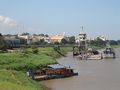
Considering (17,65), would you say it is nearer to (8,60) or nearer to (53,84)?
(8,60)

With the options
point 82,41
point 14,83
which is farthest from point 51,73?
point 82,41

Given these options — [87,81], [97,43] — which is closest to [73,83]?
[87,81]

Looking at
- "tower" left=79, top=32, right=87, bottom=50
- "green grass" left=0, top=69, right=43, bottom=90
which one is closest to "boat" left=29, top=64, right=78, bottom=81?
"green grass" left=0, top=69, right=43, bottom=90

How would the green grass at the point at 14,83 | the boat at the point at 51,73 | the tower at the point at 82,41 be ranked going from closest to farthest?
the green grass at the point at 14,83
the boat at the point at 51,73
the tower at the point at 82,41

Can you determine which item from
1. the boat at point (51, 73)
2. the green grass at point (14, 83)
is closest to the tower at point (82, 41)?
the boat at point (51, 73)

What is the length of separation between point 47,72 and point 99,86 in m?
8.32

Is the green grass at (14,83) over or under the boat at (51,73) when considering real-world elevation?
over

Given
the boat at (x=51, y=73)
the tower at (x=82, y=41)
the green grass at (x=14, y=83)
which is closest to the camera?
the green grass at (x=14, y=83)

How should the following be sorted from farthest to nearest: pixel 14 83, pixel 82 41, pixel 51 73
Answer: pixel 82 41
pixel 51 73
pixel 14 83

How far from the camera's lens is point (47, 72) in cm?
3891

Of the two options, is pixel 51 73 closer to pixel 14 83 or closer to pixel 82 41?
pixel 14 83

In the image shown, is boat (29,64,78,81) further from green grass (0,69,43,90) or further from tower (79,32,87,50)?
tower (79,32,87,50)

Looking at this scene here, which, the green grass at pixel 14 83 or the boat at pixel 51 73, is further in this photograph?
the boat at pixel 51 73

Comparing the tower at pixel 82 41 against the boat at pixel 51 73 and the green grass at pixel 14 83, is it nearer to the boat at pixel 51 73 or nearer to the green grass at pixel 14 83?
the boat at pixel 51 73
